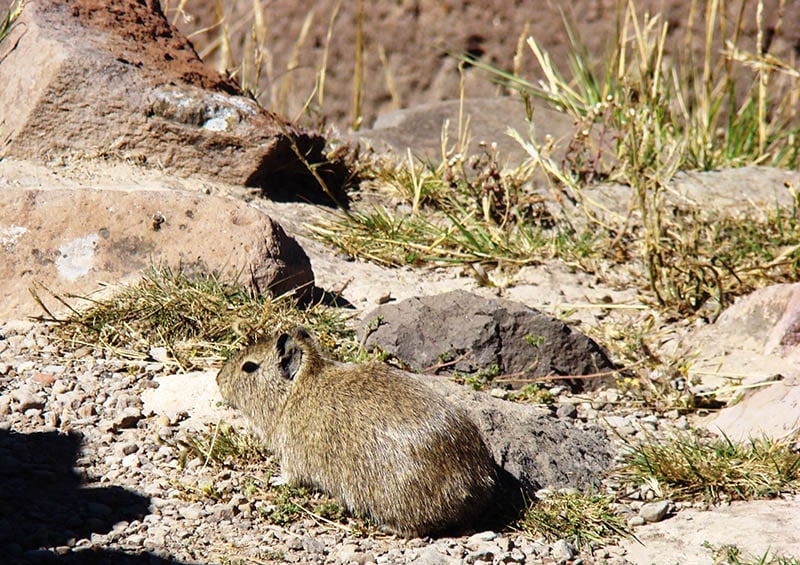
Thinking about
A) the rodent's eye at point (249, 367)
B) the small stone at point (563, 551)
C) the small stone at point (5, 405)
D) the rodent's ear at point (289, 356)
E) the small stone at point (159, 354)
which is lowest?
the small stone at point (563, 551)

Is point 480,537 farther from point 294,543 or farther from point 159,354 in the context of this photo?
point 159,354

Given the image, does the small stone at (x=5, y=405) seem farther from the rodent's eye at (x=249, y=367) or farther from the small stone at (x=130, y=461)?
the rodent's eye at (x=249, y=367)

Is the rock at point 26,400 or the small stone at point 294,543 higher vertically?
the rock at point 26,400

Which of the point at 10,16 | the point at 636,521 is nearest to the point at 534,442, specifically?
the point at 636,521

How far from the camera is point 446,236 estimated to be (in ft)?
20.9

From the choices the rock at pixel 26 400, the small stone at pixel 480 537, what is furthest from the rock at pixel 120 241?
the small stone at pixel 480 537

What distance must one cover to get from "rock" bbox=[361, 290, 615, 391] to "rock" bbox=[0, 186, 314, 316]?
0.66m

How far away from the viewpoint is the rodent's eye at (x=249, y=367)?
4.18 m

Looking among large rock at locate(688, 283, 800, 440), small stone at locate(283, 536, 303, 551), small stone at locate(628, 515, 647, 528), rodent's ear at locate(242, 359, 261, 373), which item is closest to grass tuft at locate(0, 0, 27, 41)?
rodent's ear at locate(242, 359, 261, 373)

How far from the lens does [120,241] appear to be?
504cm

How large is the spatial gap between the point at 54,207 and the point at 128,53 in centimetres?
162

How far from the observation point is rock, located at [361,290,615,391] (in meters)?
4.88

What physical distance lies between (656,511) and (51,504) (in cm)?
236

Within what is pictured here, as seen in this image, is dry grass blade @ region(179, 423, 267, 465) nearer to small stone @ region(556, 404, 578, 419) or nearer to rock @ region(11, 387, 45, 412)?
rock @ region(11, 387, 45, 412)
